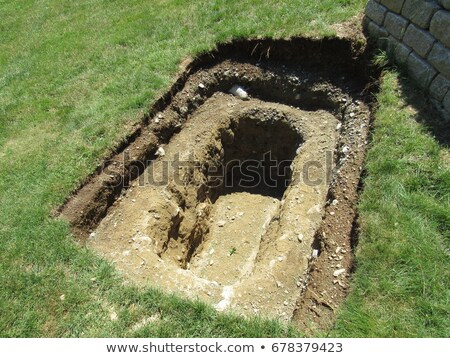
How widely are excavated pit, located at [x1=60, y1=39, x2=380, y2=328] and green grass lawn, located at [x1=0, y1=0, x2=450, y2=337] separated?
1.01 ft

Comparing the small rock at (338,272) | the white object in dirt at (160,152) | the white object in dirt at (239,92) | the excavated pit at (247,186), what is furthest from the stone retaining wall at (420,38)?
the white object in dirt at (160,152)

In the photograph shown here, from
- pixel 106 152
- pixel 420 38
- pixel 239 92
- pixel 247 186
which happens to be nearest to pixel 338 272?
pixel 247 186

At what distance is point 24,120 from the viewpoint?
7938 mm

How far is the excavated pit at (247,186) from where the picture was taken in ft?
16.8

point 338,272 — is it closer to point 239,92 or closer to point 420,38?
point 420,38

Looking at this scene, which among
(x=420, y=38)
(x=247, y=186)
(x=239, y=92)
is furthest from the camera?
(x=247, y=186)

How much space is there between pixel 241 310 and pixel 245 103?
4.47 meters

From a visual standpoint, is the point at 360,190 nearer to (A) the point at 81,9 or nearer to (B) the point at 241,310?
(B) the point at 241,310

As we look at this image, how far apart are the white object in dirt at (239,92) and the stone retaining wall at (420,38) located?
8.41ft

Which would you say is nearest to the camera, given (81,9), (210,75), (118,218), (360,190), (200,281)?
(200,281)

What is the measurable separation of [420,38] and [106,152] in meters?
5.29

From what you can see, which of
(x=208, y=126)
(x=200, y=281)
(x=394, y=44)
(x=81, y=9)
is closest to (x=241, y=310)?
(x=200, y=281)

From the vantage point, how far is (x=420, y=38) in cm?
599

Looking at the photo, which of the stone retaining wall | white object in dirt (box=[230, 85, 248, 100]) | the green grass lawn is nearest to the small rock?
the green grass lawn
